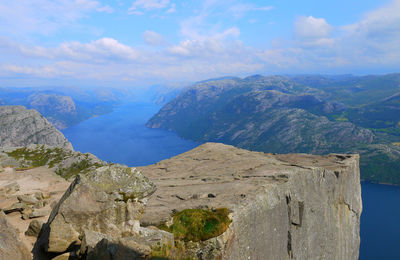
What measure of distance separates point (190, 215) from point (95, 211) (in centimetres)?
614

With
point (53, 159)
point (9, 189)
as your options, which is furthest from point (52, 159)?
point (9, 189)

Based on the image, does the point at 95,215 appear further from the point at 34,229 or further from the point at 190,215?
the point at 190,215

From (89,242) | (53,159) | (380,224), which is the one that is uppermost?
(89,242)

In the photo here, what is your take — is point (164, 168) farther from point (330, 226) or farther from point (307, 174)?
point (330, 226)

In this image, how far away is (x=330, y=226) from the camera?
2991 cm

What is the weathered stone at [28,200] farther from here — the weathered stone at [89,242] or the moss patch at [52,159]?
the moss patch at [52,159]

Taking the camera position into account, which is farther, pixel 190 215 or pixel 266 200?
pixel 266 200

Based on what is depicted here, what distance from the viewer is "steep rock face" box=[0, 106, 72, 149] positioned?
129 metres

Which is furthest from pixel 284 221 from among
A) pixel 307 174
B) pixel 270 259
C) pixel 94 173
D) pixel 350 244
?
pixel 350 244

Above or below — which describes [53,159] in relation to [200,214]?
below

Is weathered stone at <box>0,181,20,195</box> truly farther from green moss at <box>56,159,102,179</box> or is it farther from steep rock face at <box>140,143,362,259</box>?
steep rock face at <box>140,143,362,259</box>

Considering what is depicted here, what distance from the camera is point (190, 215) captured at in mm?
15109

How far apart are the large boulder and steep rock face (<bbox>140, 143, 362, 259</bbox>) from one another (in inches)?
60.7

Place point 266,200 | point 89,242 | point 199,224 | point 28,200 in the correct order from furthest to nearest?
point 28,200
point 266,200
point 199,224
point 89,242
